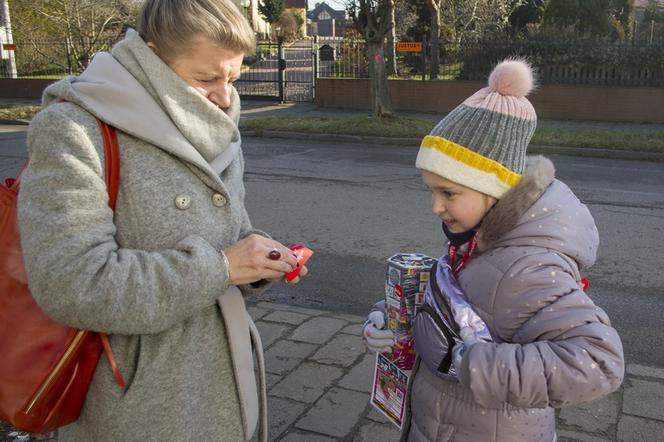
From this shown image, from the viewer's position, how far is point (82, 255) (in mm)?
1388

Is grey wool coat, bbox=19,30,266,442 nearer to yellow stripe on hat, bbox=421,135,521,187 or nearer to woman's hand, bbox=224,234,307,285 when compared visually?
woman's hand, bbox=224,234,307,285

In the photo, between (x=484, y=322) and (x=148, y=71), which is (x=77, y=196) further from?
(x=484, y=322)

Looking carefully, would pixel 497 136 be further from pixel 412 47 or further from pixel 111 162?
pixel 412 47

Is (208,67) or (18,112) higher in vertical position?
(208,67)

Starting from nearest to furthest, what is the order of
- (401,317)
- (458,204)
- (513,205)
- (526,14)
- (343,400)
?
1. (513,205)
2. (458,204)
3. (401,317)
4. (343,400)
5. (526,14)

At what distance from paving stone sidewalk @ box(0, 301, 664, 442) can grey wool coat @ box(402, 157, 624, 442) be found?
113 centimetres

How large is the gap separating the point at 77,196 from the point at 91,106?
0.22 m

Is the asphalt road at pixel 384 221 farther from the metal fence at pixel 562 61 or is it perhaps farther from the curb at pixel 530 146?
the metal fence at pixel 562 61

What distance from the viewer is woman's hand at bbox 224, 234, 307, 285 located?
1.56 meters

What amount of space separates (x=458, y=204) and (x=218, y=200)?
0.71m

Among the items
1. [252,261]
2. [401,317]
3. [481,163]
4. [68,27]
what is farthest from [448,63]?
[252,261]

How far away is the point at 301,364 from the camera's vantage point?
3.74 m

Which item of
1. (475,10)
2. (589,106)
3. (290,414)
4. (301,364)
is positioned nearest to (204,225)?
(290,414)

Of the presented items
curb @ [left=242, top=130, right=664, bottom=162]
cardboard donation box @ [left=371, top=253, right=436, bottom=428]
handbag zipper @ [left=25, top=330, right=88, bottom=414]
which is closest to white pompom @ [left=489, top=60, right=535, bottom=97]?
cardboard donation box @ [left=371, top=253, right=436, bottom=428]
